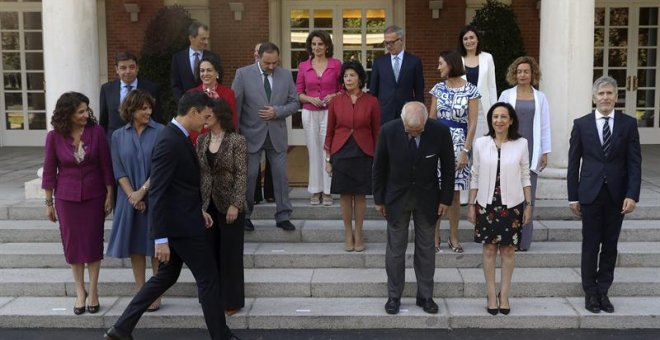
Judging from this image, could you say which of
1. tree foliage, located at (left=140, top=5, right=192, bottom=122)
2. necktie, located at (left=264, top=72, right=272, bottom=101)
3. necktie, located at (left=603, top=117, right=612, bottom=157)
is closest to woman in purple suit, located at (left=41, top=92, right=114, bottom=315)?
necktie, located at (left=264, top=72, right=272, bottom=101)

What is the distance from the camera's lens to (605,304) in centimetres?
586

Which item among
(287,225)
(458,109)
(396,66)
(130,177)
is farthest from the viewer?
(396,66)

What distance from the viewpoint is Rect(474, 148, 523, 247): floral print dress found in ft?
18.6

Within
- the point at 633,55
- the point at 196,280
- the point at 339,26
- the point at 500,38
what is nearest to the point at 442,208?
the point at 196,280

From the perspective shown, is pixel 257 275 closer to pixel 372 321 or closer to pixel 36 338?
pixel 372 321

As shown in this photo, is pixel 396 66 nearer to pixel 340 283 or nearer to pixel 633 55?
pixel 340 283

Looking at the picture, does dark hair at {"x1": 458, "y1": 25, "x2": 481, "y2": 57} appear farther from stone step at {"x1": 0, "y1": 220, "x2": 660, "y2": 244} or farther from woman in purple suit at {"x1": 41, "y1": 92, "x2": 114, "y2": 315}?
woman in purple suit at {"x1": 41, "y1": 92, "x2": 114, "y2": 315}

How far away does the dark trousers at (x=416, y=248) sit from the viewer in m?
5.72

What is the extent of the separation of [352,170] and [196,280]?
6.73 feet

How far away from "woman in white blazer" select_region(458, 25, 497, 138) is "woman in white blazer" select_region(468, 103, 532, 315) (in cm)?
129

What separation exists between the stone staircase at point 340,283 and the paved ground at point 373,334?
0.08 meters

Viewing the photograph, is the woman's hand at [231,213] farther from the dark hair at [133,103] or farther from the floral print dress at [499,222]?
the floral print dress at [499,222]

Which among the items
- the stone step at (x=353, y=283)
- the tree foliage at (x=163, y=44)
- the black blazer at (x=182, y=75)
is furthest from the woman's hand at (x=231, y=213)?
the tree foliage at (x=163, y=44)

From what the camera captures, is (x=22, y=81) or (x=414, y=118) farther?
(x=22, y=81)
